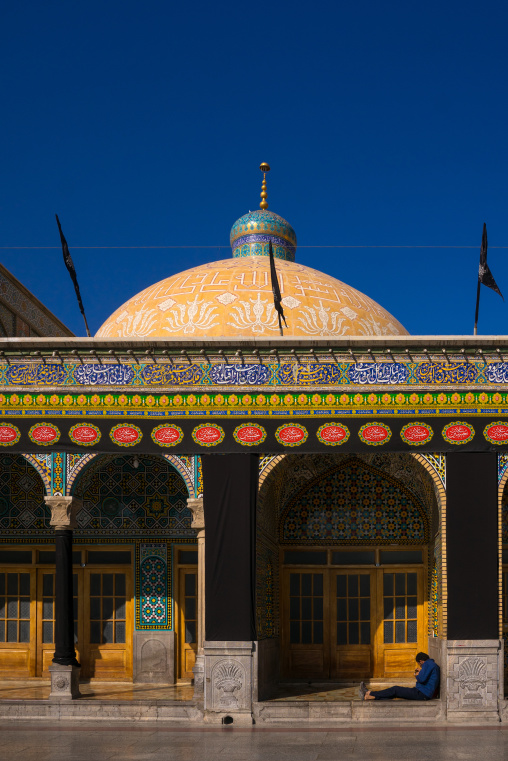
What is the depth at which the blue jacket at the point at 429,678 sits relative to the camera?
1052 cm

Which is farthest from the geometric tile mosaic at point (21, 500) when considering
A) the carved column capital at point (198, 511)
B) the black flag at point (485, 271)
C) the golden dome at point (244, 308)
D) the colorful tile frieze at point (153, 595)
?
the black flag at point (485, 271)

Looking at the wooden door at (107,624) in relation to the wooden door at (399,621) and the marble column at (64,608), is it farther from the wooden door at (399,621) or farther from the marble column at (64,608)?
the wooden door at (399,621)

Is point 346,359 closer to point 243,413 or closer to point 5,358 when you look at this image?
point 243,413

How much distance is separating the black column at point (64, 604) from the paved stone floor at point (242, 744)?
868 millimetres

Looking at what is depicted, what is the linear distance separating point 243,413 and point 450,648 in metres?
3.58

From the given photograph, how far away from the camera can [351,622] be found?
12703 millimetres

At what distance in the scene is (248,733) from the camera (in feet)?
32.4

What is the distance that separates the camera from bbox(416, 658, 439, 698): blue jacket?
10516 mm

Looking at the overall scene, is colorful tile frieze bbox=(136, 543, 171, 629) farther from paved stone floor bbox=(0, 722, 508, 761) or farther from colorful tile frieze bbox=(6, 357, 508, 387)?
colorful tile frieze bbox=(6, 357, 508, 387)

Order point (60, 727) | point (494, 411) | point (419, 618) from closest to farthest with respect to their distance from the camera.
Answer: point (60, 727)
point (494, 411)
point (419, 618)


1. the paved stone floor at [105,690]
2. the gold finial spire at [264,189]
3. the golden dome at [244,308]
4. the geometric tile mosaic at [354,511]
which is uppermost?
the gold finial spire at [264,189]

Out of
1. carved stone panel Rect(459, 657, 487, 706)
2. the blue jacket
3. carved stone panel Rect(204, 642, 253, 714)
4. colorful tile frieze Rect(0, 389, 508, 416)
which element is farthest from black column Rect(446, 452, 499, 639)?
carved stone panel Rect(204, 642, 253, 714)

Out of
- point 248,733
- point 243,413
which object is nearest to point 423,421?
point 243,413

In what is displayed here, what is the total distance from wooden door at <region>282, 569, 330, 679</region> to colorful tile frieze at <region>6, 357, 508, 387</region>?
10.6ft
